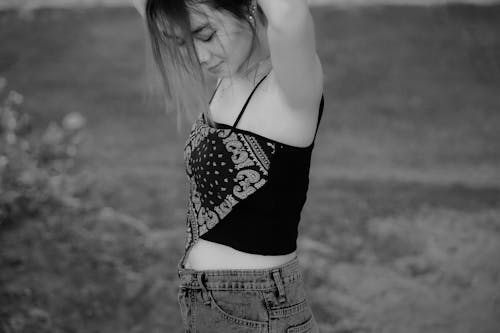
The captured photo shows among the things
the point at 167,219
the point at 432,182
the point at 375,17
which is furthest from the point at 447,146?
the point at 167,219

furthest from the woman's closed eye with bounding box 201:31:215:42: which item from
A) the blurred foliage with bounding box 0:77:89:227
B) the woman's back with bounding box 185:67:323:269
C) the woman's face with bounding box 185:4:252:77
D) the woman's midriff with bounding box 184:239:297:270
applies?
the blurred foliage with bounding box 0:77:89:227

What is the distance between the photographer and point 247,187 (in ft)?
3.48

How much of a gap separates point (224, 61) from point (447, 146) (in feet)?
8.95

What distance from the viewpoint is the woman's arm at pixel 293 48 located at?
871 mm

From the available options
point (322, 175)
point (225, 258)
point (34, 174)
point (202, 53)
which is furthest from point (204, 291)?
point (322, 175)

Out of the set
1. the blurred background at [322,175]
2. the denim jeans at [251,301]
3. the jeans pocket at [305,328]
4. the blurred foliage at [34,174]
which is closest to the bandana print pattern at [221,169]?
the denim jeans at [251,301]

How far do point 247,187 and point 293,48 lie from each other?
12.0 inches

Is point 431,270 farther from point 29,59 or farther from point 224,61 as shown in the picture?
point 29,59

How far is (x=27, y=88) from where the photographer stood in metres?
3.83

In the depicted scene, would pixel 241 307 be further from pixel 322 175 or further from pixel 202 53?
pixel 322 175

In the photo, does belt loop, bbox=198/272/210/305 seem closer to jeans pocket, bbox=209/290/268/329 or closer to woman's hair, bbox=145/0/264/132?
jeans pocket, bbox=209/290/268/329

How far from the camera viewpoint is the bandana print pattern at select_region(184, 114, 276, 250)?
104 cm

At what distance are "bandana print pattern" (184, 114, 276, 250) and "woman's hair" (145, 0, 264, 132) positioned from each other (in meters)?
0.08

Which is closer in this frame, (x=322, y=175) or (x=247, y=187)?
(x=247, y=187)
